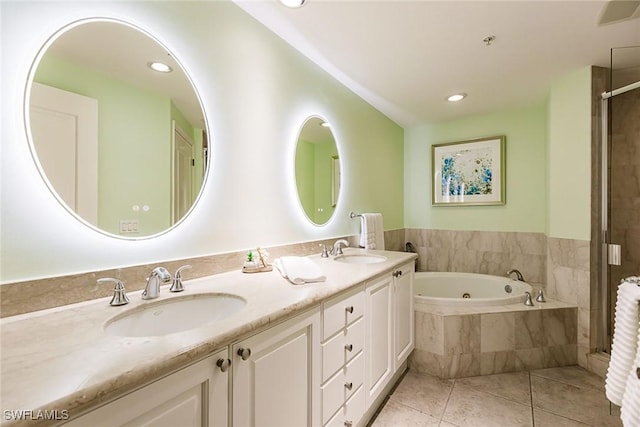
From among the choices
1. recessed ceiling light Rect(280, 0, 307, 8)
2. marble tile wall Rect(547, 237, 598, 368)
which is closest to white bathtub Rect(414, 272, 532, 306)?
marble tile wall Rect(547, 237, 598, 368)

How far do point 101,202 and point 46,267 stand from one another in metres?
0.26

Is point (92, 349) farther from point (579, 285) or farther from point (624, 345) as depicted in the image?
point (579, 285)

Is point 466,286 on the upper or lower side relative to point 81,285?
lower

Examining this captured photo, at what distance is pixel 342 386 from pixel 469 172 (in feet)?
9.60

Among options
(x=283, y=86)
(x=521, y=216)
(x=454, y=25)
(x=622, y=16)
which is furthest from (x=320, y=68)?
(x=521, y=216)

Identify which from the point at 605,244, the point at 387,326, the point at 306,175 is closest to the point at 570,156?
the point at 605,244

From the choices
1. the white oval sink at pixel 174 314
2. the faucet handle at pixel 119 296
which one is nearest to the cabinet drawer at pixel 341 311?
the white oval sink at pixel 174 314

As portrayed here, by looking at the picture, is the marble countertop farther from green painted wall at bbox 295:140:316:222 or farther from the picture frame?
the picture frame

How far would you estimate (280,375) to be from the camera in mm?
946

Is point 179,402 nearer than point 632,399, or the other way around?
point 179,402

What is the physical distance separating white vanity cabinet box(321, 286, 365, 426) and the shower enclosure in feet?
6.75

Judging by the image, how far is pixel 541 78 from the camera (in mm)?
2348

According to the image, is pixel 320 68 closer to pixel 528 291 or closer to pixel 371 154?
pixel 371 154

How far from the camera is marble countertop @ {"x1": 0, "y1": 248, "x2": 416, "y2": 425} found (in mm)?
486
